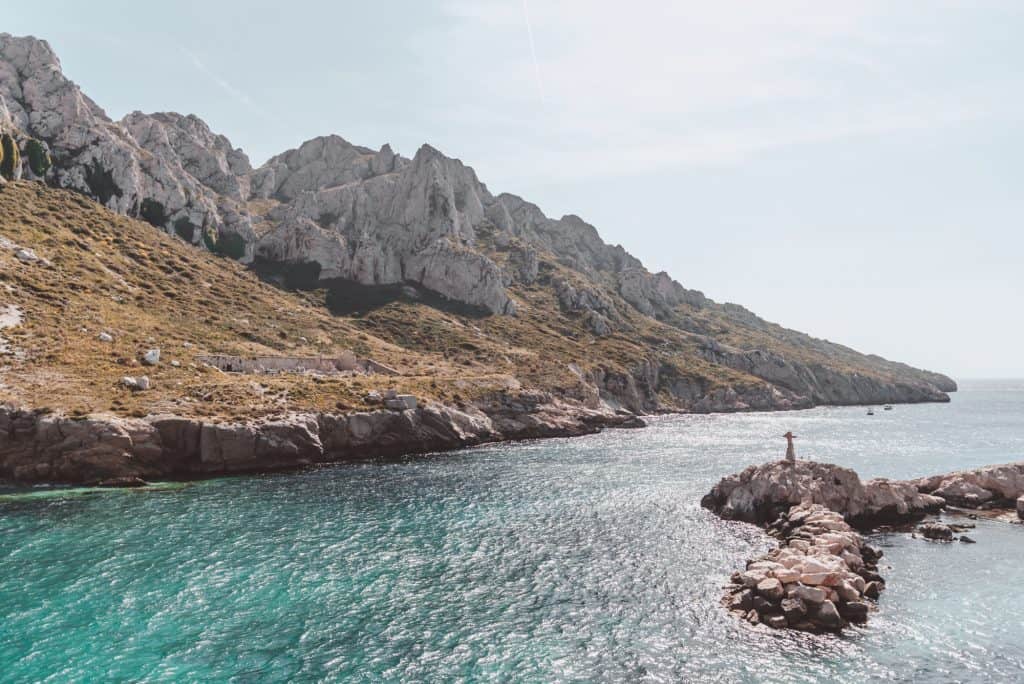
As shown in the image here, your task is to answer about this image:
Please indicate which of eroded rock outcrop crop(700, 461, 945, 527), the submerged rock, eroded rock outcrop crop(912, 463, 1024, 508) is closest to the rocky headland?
eroded rock outcrop crop(700, 461, 945, 527)

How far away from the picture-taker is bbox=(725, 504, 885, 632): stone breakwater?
35.4m

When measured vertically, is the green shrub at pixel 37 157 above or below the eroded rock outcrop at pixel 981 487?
above

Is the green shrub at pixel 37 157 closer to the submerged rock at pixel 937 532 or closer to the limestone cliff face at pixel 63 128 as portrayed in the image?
the limestone cliff face at pixel 63 128

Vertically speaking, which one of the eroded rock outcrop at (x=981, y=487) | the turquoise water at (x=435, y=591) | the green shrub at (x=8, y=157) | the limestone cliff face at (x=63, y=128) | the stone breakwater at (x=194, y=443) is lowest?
the turquoise water at (x=435, y=591)

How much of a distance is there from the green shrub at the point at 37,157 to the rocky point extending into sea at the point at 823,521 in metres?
206

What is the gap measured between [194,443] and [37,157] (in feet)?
486

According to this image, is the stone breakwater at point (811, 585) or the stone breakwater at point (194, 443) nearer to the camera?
the stone breakwater at point (811, 585)

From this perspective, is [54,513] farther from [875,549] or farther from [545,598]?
[875,549]

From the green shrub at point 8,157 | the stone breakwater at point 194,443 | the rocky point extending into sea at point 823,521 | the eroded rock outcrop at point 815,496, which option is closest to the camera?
the rocky point extending into sea at point 823,521

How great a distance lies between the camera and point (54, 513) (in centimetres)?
5612

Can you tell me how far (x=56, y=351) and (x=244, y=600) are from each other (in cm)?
8289

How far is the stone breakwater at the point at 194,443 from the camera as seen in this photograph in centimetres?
7071

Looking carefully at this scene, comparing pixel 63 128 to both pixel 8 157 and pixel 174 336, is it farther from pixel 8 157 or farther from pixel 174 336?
pixel 174 336

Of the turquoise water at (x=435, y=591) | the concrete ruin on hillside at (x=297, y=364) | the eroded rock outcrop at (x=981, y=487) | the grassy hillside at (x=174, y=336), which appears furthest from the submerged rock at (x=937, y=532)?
the concrete ruin on hillside at (x=297, y=364)
